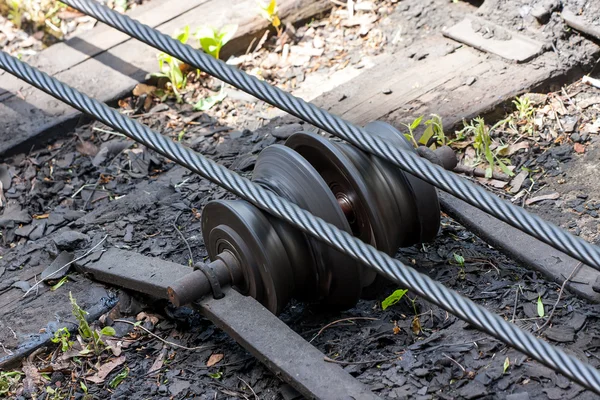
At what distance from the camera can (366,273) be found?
292cm

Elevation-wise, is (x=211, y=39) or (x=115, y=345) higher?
(x=211, y=39)

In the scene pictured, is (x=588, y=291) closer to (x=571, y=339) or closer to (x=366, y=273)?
(x=571, y=339)

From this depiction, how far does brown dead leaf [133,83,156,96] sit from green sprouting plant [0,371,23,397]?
2.14 meters

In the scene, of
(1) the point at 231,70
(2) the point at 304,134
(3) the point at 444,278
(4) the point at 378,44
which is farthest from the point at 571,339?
(4) the point at 378,44

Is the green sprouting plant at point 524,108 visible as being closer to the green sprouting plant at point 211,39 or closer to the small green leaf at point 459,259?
the small green leaf at point 459,259

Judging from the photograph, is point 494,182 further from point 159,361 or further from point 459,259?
point 159,361

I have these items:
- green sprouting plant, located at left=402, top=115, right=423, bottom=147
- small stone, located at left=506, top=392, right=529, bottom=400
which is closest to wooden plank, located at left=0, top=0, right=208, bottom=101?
green sprouting plant, located at left=402, top=115, right=423, bottom=147

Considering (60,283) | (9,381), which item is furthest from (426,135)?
(9,381)

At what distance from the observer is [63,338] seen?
294 centimetres

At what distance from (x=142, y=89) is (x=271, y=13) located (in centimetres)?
94

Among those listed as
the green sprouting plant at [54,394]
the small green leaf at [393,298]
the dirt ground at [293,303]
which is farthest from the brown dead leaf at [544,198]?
the green sprouting plant at [54,394]

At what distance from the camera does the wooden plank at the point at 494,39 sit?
4.28 meters

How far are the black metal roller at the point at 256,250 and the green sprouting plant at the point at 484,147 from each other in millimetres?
1346

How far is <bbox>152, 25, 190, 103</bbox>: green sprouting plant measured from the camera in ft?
15.1
